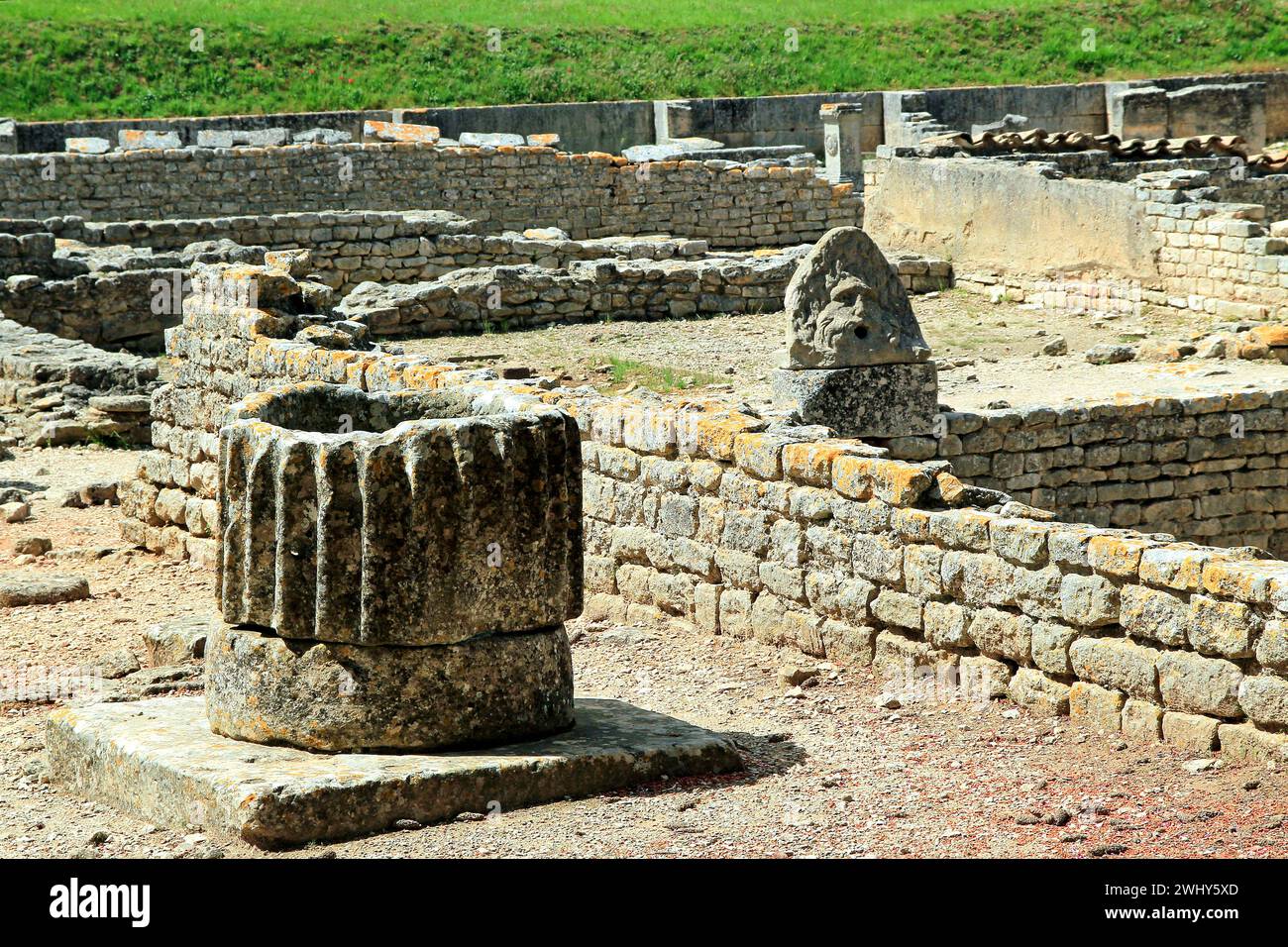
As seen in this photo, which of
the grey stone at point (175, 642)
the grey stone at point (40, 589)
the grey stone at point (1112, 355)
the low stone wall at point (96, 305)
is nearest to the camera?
the grey stone at point (175, 642)

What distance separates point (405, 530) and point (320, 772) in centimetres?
75

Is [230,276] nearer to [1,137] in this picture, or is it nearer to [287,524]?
[287,524]

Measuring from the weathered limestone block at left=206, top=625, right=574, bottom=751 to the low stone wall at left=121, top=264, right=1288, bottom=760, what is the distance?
1.48m

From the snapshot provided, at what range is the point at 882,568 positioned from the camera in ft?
23.9

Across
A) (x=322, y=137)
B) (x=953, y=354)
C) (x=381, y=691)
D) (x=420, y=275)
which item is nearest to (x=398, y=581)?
(x=381, y=691)

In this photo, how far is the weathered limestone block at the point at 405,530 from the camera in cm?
552

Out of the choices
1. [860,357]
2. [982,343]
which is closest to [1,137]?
[982,343]

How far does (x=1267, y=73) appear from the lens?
32.5 metres

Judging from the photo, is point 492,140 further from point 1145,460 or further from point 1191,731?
point 1191,731

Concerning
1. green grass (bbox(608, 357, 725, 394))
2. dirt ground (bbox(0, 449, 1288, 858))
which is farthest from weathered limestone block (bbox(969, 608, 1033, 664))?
green grass (bbox(608, 357, 725, 394))

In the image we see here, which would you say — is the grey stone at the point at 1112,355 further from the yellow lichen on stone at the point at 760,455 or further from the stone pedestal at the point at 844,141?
the stone pedestal at the point at 844,141

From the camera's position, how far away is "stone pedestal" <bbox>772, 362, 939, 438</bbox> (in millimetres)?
10844

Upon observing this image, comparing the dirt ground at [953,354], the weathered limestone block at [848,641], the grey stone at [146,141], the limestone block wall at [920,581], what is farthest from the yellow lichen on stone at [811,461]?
the grey stone at [146,141]

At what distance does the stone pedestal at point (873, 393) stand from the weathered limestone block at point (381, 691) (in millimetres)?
5293
